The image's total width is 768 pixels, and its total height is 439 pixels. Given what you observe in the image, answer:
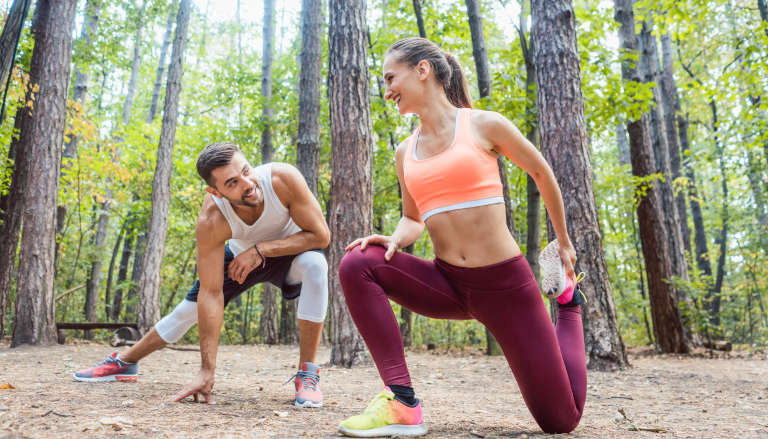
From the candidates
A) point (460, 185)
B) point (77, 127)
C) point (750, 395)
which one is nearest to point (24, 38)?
point (77, 127)

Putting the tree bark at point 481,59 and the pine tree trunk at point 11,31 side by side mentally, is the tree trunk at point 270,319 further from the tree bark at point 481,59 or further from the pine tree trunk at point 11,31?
the pine tree trunk at point 11,31

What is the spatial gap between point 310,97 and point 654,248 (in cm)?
635

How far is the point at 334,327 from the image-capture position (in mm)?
6125

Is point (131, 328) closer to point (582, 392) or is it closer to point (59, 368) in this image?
point (59, 368)

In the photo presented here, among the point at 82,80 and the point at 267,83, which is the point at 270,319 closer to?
the point at 267,83

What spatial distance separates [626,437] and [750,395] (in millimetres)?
2910

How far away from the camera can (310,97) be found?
33.8 ft

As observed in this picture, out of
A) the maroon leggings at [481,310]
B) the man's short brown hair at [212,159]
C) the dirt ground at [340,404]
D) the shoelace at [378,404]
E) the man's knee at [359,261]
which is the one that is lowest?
the dirt ground at [340,404]

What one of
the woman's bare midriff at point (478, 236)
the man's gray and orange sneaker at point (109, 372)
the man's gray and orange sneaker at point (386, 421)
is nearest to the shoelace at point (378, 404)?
the man's gray and orange sneaker at point (386, 421)

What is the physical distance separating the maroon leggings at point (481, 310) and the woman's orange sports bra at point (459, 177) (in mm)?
275

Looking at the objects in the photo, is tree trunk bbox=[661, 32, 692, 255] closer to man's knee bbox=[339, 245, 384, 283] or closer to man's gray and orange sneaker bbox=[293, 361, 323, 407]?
man's gray and orange sneaker bbox=[293, 361, 323, 407]

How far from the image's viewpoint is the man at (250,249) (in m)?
3.00

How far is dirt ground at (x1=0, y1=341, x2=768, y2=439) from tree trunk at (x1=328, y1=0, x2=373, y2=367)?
0.47 meters

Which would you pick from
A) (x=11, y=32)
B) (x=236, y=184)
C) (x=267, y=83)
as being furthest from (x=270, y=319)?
(x=236, y=184)
